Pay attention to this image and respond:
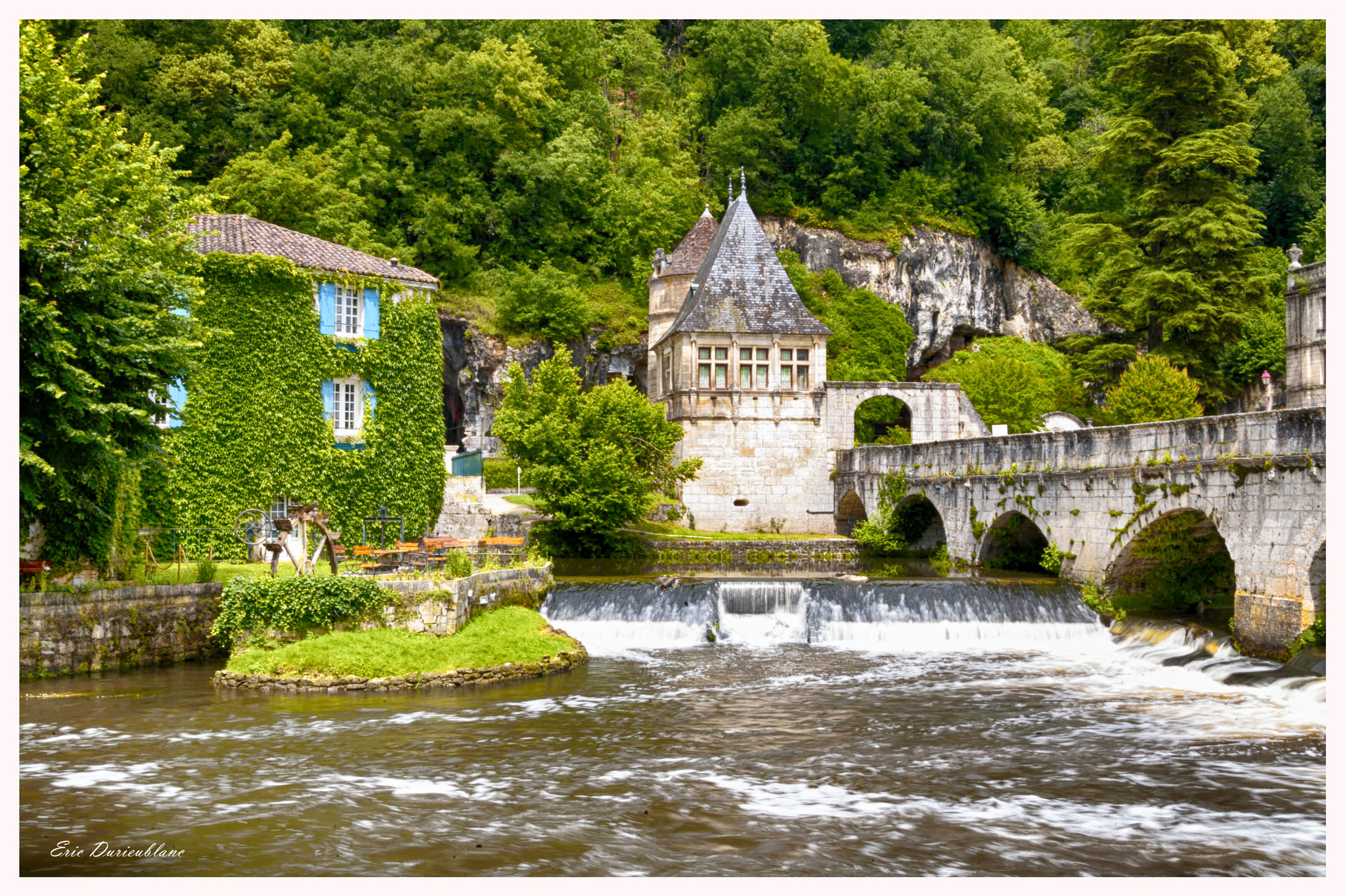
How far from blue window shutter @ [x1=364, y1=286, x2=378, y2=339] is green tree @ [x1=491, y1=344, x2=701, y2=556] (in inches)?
224

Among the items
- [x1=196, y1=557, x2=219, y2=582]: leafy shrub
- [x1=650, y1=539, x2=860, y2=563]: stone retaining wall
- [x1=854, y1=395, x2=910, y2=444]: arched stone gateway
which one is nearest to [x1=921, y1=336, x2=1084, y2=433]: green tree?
[x1=854, y1=395, x2=910, y2=444]: arched stone gateway

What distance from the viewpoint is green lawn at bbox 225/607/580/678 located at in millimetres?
17672

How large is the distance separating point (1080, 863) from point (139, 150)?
18.7 m

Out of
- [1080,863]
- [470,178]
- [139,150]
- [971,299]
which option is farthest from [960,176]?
[1080,863]

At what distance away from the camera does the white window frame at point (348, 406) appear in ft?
91.6

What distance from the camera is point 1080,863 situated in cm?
991

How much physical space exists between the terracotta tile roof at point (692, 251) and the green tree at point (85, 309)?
98.1 feet

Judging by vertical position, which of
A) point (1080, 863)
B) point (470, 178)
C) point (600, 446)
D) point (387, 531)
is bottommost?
point (1080, 863)

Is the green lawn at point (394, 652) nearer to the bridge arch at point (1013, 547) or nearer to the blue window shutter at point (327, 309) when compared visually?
the blue window shutter at point (327, 309)

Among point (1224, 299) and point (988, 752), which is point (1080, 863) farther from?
point (1224, 299)

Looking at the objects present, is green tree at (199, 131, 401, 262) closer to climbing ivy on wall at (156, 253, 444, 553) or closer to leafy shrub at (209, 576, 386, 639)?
climbing ivy on wall at (156, 253, 444, 553)

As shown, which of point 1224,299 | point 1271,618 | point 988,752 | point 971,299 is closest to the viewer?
point 988,752

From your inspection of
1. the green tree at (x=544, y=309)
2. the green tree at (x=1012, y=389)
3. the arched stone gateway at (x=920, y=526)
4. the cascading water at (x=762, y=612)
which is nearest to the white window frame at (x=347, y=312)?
the cascading water at (x=762, y=612)

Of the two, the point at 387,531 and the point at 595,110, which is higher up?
the point at 595,110
